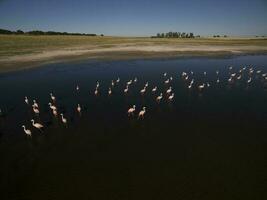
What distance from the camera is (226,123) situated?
58.0ft

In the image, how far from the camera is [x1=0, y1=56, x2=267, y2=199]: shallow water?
11.5 meters

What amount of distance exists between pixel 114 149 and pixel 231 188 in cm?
599

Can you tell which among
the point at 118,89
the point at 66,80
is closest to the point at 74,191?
the point at 118,89

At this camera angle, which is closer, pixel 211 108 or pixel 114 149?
pixel 114 149

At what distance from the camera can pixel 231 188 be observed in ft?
36.8

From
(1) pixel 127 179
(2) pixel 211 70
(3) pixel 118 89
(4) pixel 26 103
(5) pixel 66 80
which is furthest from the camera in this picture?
(2) pixel 211 70

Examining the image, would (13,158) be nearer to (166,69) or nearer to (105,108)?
(105,108)

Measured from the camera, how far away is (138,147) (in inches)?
580

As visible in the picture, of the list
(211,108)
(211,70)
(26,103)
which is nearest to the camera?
(211,108)

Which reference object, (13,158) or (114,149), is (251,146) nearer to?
(114,149)

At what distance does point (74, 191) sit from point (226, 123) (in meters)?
10.6

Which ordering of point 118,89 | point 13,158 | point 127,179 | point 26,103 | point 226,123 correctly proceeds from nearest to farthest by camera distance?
point 127,179 < point 13,158 < point 226,123 < point 26,103 < point 118,89

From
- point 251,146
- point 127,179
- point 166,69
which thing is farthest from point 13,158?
point 166,69

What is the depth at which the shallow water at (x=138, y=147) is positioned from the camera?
11.5 m
